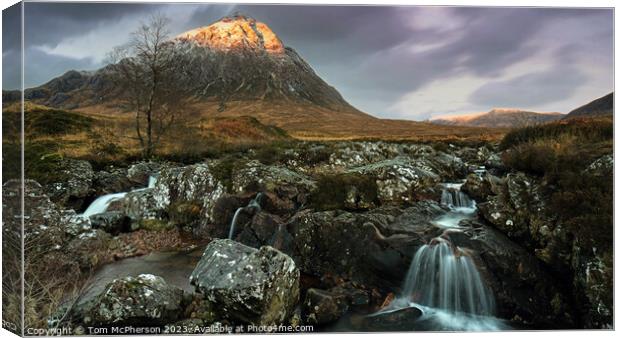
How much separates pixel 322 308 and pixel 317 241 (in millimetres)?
1360

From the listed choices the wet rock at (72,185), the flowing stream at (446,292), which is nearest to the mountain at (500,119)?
the flowing stream at (446,292)

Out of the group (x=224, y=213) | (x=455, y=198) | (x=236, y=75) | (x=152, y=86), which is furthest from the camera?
(x=236, y=75)

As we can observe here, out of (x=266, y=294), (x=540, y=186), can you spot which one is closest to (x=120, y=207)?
(x=266, y=294)

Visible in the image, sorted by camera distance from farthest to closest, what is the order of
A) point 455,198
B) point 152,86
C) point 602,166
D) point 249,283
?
point 152,86 < point 455,198 < point 602,166 < point 249,283

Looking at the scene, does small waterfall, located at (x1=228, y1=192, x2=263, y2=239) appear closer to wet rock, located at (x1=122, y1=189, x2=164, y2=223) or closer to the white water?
wet rock, located at (x1=122, y1=189, x2=164, y2=223)

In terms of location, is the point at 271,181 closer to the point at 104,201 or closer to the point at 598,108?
the point at 104,201

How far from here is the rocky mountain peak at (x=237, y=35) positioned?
7.48m

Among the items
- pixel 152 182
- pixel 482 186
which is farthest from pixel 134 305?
pixel 482 186

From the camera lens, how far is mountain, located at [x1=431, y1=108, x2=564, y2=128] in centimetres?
795

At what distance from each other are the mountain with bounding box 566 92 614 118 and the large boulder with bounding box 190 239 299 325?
5902 millimetres

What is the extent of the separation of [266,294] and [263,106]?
14.3 ft

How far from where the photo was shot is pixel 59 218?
750cm

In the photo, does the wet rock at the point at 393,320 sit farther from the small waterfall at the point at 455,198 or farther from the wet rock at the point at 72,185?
the wet rock at the point at 72,185

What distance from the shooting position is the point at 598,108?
743 centimetres
